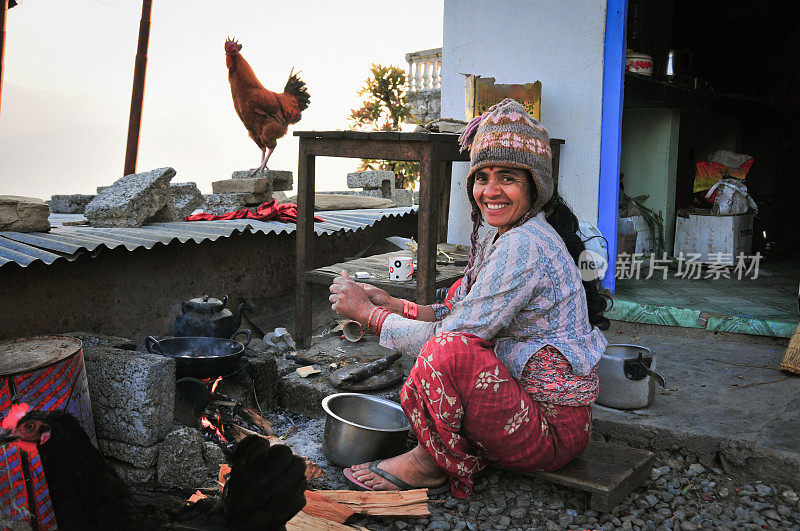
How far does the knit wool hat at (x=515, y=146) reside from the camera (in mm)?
2523

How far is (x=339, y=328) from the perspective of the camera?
511 cm

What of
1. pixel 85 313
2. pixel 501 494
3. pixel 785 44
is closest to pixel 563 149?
pixel 501 494

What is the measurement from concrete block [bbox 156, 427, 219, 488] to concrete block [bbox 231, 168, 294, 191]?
620cm

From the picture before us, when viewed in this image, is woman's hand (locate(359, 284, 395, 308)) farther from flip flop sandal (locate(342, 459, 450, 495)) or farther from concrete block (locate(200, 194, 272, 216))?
concrete block (locate(200, 194, 272, 216))

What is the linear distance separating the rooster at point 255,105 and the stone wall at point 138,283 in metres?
2.71

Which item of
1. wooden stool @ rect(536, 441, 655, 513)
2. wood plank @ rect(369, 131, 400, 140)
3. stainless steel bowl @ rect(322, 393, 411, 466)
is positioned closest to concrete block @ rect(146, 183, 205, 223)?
wood plank @ rect(369, 131, 400, 140)

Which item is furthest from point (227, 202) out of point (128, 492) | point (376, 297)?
point (128, 492)

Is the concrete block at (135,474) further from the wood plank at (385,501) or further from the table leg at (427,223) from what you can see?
the table leg at (427,223)

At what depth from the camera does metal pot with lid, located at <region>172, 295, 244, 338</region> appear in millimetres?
4422

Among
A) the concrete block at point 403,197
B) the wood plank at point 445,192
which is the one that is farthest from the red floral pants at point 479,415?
the concrete block at point 403,197

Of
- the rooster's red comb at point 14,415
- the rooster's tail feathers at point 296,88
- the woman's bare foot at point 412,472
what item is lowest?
the woman's bare foot at point 412,472

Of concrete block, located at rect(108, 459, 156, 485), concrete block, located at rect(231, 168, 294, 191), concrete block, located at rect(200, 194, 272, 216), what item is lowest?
concrete block, located at rect(108, 459, 156, 485)

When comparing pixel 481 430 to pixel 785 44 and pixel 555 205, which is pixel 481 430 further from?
pixel 785 44

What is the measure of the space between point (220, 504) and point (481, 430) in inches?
39.6
